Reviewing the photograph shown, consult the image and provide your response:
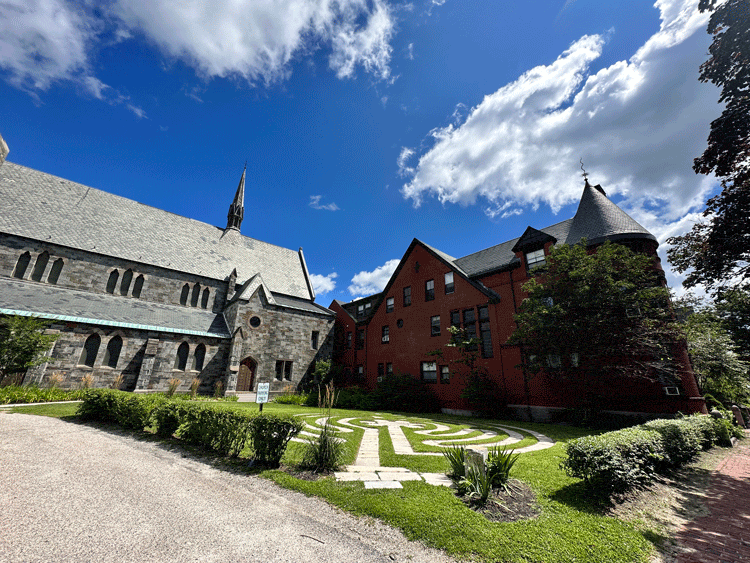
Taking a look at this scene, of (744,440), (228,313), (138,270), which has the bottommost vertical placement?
(744,440)

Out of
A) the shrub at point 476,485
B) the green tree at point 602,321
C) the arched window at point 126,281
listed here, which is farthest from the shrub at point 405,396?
the arched window at point 126,281

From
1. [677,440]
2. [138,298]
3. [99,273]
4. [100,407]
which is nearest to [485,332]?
[677,440]

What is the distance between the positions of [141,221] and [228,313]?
11886 mm

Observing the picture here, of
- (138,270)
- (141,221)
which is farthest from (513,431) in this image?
(141,221)

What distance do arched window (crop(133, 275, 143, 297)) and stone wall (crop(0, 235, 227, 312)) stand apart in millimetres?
235

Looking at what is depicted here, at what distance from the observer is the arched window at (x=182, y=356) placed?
70.4 ft

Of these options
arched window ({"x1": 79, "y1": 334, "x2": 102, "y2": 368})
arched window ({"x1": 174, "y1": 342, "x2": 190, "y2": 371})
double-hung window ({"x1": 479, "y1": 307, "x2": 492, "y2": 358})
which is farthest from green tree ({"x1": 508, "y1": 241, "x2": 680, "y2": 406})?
arched window ({"x1": 79, "y1": 334, "x2": 102, "y2": 368})

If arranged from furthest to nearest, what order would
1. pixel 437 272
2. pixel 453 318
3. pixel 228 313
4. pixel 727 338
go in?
pixel 228 313 < pixel 437 272 < pixel 453 318 < pixel 727 338

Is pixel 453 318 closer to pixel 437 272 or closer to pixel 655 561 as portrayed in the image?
pixel 437 272

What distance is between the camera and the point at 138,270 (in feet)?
78.1

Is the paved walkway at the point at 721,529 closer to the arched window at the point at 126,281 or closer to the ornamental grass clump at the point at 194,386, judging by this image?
the ornamental grass clump at the point at 194,386

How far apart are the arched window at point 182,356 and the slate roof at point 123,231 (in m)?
7.46

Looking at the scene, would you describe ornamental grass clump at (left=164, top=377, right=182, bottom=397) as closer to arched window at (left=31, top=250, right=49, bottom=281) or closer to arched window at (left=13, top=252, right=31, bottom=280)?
arched window at (left=31, top=250, right=49, bottom=281)

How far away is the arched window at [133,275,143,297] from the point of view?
2355cm
